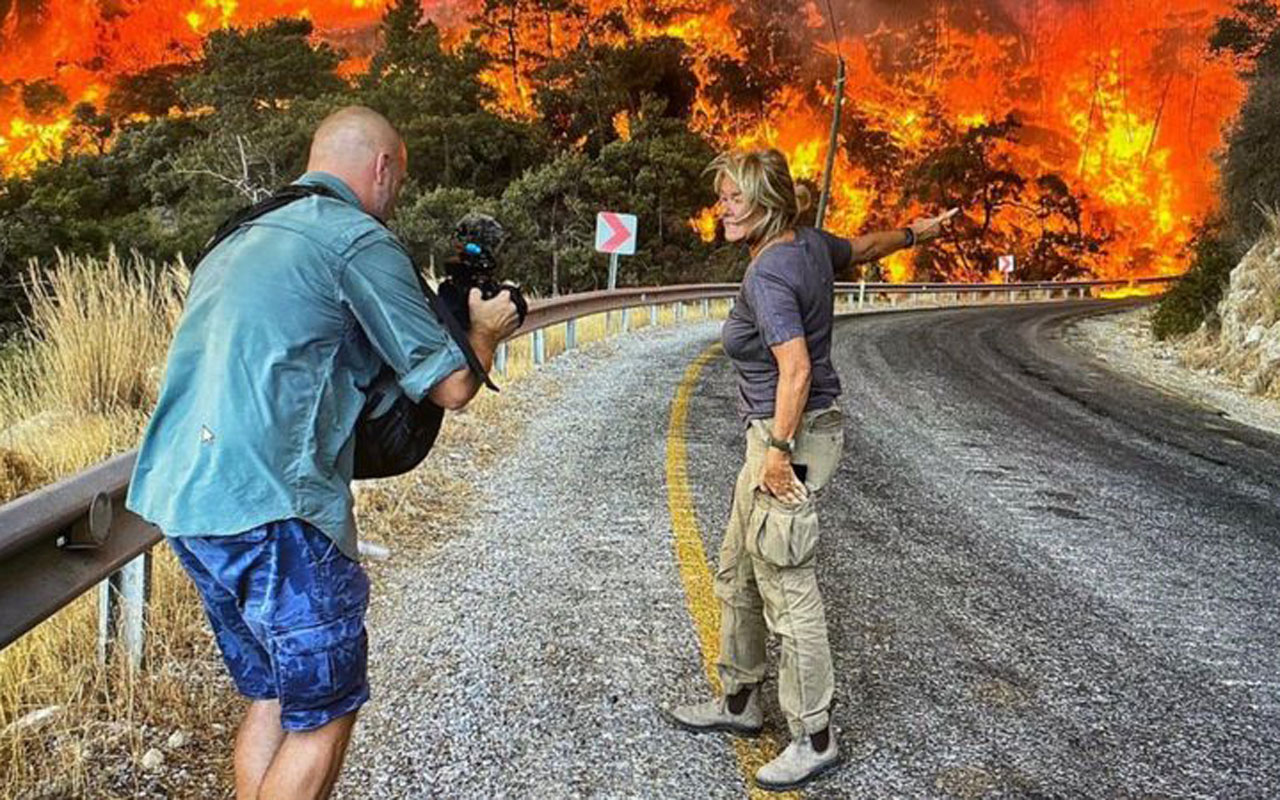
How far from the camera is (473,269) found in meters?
2.24

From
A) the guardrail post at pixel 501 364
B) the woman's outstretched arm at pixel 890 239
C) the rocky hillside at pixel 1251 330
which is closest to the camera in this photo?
the woman's outstretched arm at pixel 890 239

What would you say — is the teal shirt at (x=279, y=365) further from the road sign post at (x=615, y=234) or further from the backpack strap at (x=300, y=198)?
the road sign post at (x=615, y=234)

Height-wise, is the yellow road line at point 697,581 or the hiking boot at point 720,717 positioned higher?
the hiking boot at point 720,717

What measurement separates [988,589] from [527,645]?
88.1 inches

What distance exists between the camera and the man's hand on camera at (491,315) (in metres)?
2.13

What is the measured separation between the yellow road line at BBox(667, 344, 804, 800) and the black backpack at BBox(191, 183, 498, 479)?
4.89 ft

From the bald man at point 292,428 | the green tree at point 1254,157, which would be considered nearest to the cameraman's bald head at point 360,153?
the bald man at point 292,428

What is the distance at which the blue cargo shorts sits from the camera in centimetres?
185

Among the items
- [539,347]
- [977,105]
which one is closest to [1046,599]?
[539,347]

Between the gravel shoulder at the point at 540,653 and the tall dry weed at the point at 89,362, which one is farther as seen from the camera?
the tall dry weed at the point at 89,362

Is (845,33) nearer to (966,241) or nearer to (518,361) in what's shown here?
(966,241)

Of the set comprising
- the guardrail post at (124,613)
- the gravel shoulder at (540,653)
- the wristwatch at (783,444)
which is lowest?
the gravel shoulder at (540,653)

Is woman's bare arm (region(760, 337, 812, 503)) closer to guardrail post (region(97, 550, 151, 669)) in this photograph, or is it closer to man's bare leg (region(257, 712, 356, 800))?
man's bare leg (region(257, 712, 356, 800))

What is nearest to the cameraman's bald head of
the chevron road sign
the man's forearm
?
the man's forearm
